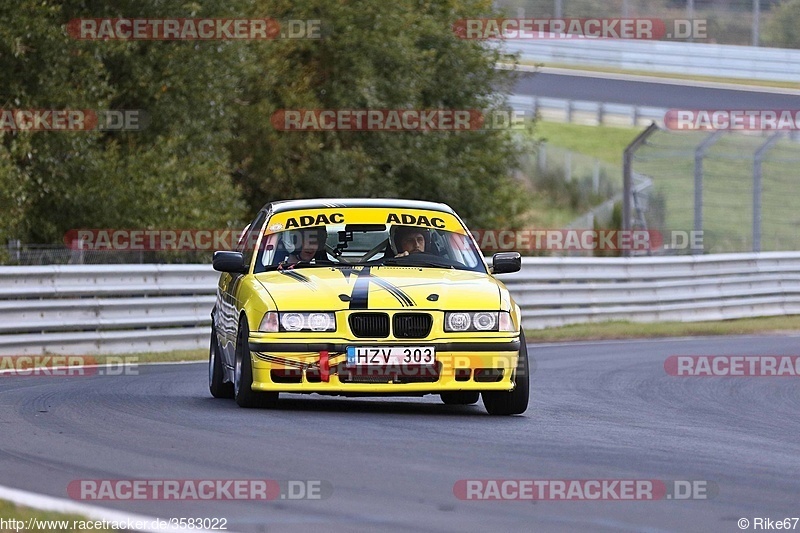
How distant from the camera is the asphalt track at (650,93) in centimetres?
4109

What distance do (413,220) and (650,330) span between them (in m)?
11.9

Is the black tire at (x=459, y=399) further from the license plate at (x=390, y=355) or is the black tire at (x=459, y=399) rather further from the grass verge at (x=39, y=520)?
the grass verge at (x=39, y=520)

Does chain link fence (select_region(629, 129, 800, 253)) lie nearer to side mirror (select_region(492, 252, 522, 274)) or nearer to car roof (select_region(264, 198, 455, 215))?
car roof (select_region(264, 198, 455, 215))

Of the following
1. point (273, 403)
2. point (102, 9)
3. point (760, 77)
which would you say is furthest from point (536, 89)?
point (273, 403)

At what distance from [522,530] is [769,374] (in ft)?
32.5

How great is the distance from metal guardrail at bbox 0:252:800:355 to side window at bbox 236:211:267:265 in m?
4.52

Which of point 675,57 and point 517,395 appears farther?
point 675,57

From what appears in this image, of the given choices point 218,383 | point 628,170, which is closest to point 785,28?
point 628,170

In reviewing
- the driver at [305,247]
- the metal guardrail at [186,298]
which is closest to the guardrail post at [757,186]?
the metal guardrail at [186,298]

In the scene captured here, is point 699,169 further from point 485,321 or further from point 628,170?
point 485,321

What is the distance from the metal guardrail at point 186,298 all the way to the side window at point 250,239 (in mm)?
4519

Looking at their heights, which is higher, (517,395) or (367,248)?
(367,248)

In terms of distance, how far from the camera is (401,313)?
964cm

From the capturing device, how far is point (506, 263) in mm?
10844
